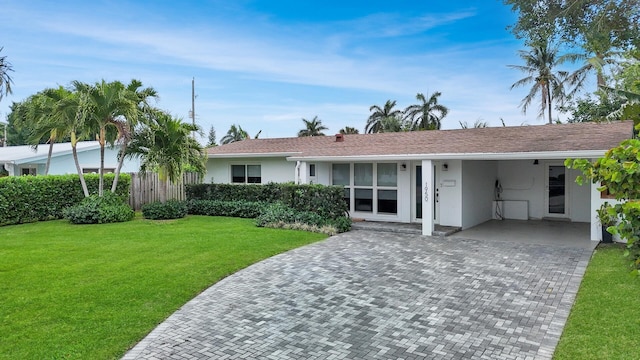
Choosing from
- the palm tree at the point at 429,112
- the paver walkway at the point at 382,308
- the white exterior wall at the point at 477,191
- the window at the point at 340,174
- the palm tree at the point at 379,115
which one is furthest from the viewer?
the palm tree at the point at 379,115

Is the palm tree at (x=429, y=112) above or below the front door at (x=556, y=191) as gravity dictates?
above

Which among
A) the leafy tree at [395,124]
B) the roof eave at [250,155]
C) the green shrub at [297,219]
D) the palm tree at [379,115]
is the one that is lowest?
the green shrub at [297,219]

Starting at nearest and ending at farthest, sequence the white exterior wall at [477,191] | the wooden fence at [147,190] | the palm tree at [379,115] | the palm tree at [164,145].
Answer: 1. the white exterior wall at [477,191]
2. the palm tree at [164,145]
3. the wooden fence at [147,190]
4. the palm tree at [379,115]

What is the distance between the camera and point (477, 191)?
14.1 m

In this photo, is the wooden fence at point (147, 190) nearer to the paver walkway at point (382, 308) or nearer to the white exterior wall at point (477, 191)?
the paver walkway at point (382, 308)

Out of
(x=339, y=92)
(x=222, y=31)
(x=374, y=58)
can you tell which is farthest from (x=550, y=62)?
(x=222, y=31)

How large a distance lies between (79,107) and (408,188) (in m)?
11.5

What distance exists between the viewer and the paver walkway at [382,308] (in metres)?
4.92

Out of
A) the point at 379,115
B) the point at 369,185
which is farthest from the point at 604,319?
the point at 379,115

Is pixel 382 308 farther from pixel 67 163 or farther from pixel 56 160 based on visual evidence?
pixel 67 163

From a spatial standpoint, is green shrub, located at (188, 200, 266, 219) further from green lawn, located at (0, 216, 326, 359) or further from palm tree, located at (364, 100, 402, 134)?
palm tree, located at (364, 100, 402, 134)

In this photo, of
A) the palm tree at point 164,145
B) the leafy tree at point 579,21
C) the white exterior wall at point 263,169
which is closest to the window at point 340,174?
the white exterior wall at point 263,169

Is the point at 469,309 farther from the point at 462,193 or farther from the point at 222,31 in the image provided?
the point at 222,31

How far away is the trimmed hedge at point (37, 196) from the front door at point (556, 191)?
1757cm
